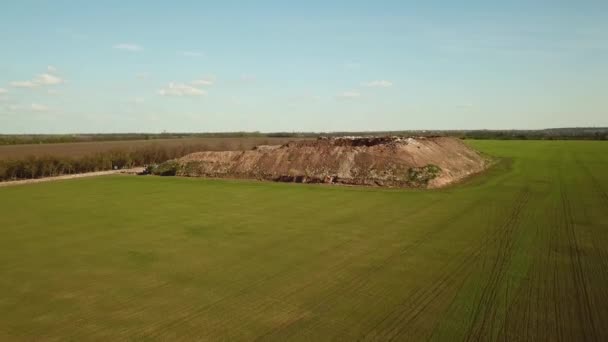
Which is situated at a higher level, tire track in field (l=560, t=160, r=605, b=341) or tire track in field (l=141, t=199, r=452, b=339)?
tire track in field (l=560, t=160, r=605, b=341)

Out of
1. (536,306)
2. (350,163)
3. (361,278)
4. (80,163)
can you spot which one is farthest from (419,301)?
(80,163)

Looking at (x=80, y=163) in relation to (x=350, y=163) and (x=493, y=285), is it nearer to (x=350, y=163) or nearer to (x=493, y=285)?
(x=350, y=163)

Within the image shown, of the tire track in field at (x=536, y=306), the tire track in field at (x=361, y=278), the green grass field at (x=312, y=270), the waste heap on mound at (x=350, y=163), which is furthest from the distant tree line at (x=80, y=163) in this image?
the tire track in field at (x=536, y=306)

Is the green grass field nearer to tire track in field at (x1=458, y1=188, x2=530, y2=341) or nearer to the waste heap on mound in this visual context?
tire track in field at (x1=458, y1=188, x2=530, y2=341)

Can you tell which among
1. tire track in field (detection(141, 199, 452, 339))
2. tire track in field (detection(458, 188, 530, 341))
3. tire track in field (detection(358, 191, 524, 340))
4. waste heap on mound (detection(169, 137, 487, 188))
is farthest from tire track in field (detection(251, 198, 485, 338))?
waste heap on mound (detection(169, 137, 487, 188))

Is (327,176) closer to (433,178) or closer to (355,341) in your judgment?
(433,178)

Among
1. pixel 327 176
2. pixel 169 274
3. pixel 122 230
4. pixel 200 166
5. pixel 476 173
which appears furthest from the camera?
pixel 200 166

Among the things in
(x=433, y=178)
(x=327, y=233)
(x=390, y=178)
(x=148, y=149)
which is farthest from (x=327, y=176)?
(x=148, y=149)
